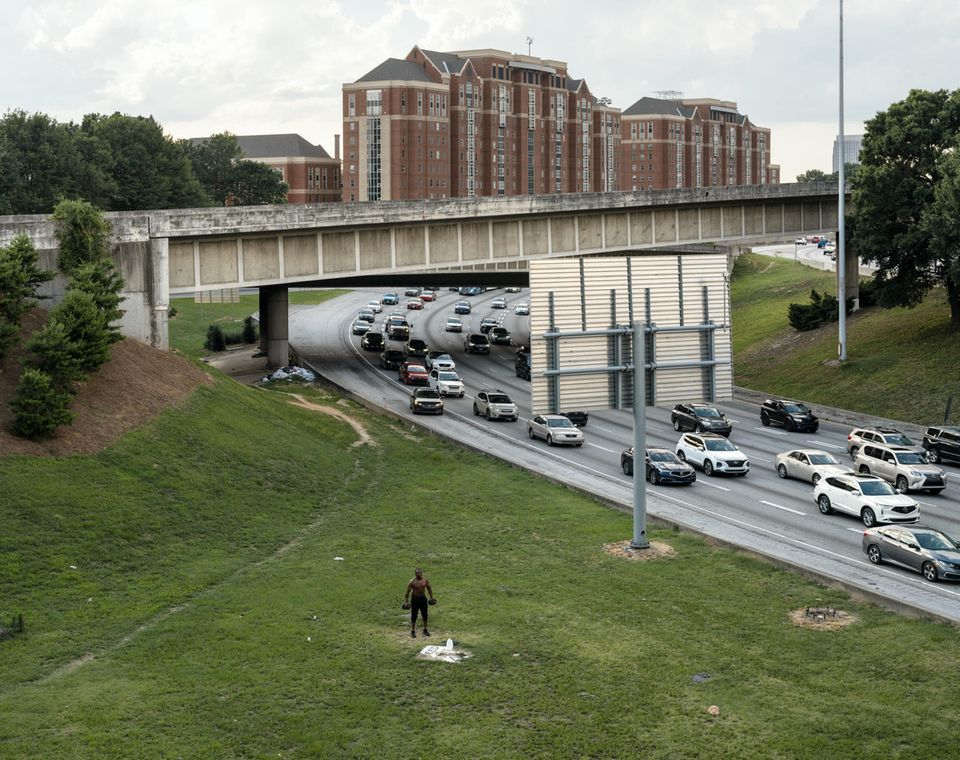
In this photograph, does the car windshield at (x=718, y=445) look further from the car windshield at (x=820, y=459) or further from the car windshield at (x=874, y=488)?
the car windshield at (x=874, y=488)

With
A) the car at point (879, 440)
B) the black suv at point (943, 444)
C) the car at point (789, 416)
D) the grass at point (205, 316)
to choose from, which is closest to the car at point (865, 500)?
the car at point (879, 440)

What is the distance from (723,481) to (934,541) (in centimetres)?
1424

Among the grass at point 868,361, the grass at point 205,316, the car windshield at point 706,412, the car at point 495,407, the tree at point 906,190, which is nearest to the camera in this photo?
the car windshield at point 706,412

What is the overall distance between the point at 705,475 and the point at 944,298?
3539 cm

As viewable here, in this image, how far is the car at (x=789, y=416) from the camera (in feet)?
188

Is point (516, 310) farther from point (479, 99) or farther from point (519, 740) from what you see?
point (519, 740)

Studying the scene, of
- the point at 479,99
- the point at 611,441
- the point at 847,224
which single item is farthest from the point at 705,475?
the point at 479,99

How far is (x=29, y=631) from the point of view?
25.2 metres

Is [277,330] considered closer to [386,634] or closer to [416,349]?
[416,349]

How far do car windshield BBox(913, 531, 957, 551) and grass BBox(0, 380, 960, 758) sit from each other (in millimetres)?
3937

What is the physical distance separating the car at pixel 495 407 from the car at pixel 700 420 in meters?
7.73

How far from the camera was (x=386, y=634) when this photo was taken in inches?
993

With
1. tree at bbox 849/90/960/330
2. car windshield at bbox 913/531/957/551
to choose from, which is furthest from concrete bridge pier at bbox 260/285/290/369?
car windshield at bbox 913/531/957/551

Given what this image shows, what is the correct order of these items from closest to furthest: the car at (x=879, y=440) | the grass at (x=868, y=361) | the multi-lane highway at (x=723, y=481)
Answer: the multi-lane highway at (x=723, y=481) → the car at (x=879, y=440) → the grass at (x=868, y=361)
